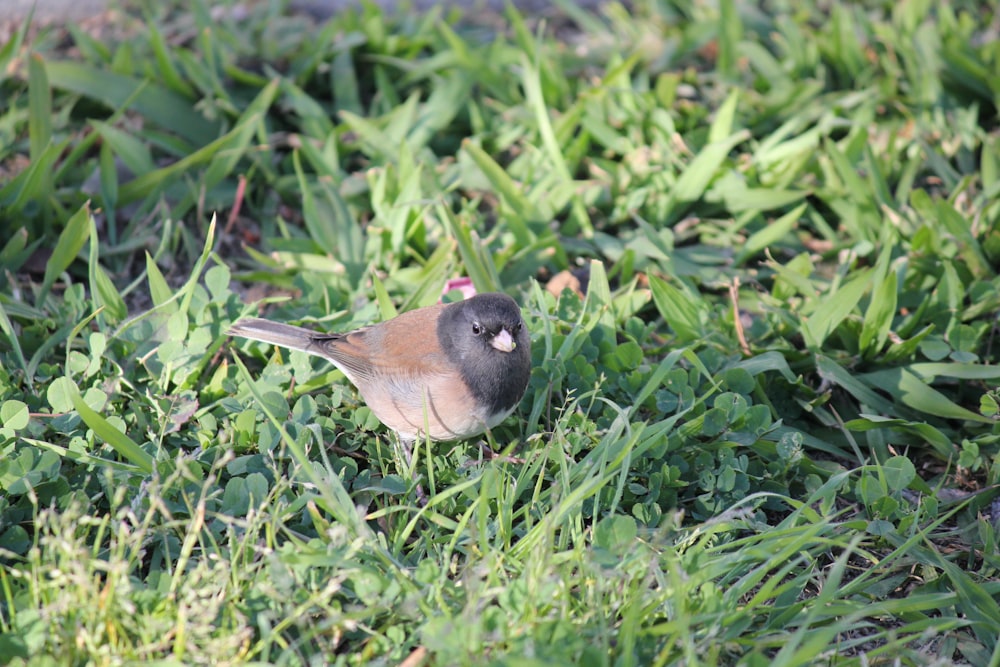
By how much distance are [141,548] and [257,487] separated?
0.35m

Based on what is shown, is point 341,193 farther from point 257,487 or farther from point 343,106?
point 257,487

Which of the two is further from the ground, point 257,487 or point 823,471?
point 257,487

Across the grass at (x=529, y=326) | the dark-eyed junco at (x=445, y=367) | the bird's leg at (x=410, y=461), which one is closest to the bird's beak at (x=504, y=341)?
the dark-eyed junco at (x=445, y=367)

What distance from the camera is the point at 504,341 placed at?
283cm

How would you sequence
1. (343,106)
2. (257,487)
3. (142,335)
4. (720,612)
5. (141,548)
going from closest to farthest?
1. (720,612)
2. (141,548)
3. (257,487)
4. (142,335)
5. (343,106)

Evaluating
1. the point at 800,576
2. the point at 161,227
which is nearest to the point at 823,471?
the point at 800,576

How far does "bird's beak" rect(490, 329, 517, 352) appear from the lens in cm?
283

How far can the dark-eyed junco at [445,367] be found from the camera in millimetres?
2863

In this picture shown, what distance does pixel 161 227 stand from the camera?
3938 mm

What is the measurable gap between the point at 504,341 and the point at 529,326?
58cm

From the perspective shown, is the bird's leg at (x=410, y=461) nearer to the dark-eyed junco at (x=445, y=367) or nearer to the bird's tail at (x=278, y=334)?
the dark-eyed junco at (x=445, y=367)

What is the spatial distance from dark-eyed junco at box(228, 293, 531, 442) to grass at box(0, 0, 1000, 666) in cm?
16

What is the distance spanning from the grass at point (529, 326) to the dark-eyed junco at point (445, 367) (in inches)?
6.2

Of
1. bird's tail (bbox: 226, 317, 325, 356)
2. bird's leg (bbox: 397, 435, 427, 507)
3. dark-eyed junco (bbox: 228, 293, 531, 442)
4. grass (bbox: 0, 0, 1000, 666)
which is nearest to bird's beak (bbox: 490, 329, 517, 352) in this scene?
dark-eyed junco (bbox: 228, 293, 531, 442)
